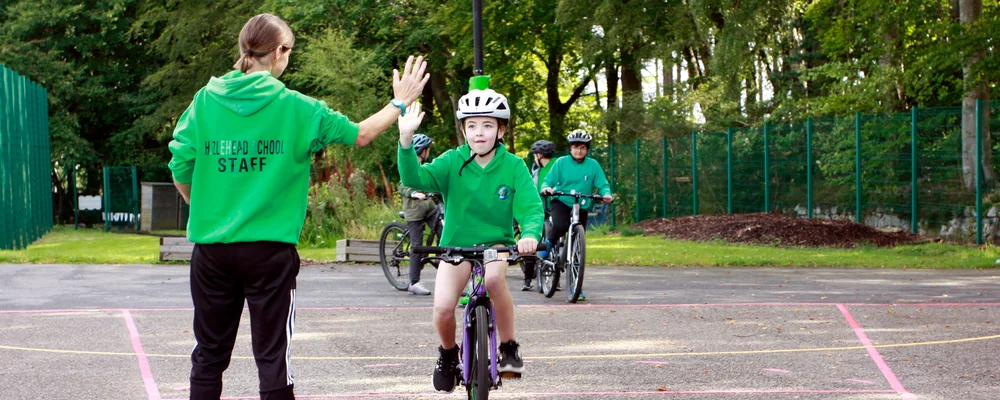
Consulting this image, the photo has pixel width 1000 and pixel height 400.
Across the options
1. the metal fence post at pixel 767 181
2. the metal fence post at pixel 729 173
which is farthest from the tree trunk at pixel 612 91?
the metal fence post at pixel 767 181

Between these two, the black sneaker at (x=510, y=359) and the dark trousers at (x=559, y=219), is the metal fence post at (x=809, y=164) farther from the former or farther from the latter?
the black sneaker at (x=510, y=359)

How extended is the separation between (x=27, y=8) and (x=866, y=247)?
31.2 m

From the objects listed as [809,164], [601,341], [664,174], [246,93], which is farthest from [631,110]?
[246,93]

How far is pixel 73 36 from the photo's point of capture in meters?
42.8

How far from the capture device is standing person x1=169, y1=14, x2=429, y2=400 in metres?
4.50

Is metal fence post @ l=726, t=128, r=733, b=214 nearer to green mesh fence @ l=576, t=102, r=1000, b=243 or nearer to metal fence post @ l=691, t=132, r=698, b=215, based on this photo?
green mesh fence @ l=576, t=102, r=1000, b=243

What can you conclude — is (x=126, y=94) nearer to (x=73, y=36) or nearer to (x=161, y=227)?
(x=73, y=36)

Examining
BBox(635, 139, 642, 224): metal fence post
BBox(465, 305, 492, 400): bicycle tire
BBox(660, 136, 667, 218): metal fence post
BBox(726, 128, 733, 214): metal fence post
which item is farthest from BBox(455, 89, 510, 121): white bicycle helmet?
BBox(635, 139, 642, 224): metal fence post

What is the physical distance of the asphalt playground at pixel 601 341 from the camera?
23.0 feet

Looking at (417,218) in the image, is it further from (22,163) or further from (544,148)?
(22,163)

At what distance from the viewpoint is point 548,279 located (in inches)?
498

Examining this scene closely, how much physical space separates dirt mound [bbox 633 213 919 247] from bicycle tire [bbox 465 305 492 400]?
15520 millimetres

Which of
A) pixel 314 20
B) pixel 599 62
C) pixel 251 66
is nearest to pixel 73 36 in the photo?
pixel 314 20

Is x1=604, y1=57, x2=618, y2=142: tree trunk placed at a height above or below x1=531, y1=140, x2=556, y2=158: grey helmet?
above
